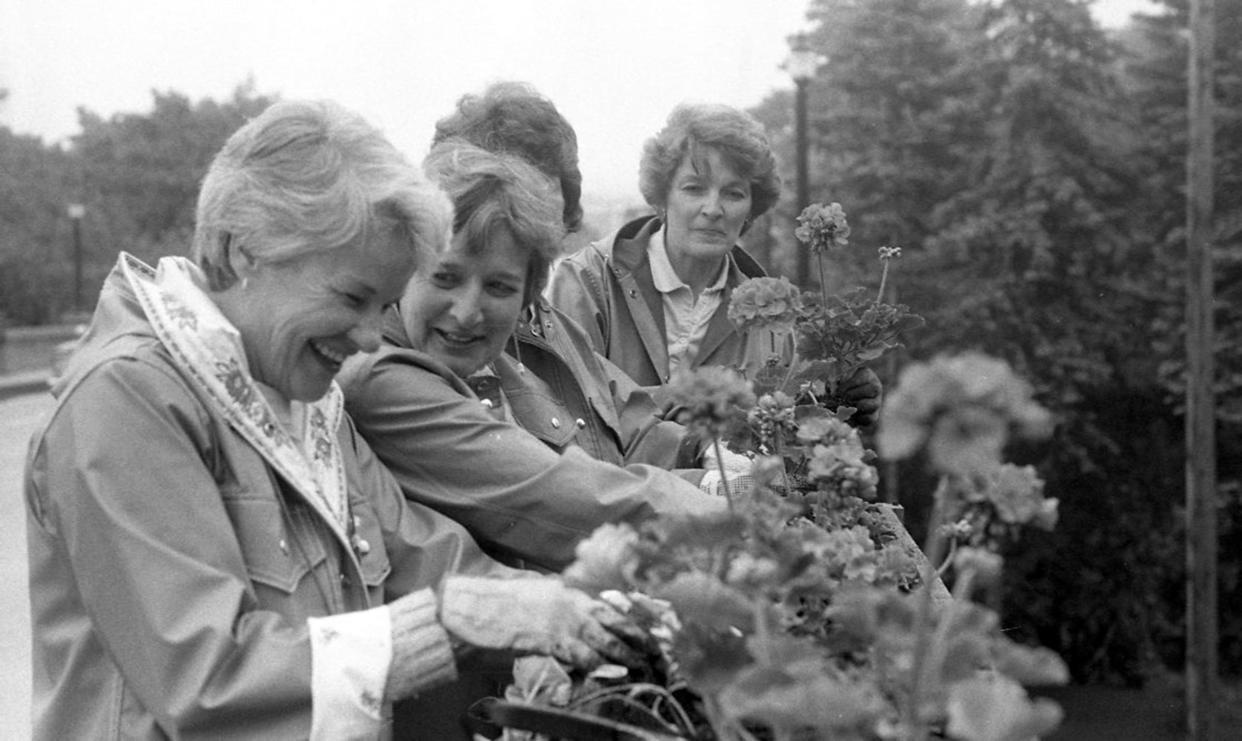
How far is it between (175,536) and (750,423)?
77 cm

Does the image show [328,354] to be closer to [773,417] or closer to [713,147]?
[773,417]

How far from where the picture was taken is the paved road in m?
6.64

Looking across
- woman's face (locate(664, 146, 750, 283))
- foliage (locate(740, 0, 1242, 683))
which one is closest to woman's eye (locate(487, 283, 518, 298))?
woman's face (locate(664, 146, 750, 283))

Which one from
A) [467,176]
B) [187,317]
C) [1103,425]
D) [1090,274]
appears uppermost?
[467,176]

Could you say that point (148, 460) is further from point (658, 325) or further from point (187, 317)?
point (658, 325)

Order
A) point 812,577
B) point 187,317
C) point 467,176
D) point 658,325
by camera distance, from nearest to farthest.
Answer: point 812,577 → point 187,317 → point 467,176 → point 658,325

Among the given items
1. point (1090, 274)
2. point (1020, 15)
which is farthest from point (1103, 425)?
point (1020, 15)

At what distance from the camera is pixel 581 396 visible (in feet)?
7.98

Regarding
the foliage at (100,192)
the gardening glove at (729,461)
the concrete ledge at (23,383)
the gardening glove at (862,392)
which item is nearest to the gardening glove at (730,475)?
the gardening glove at (729,461)

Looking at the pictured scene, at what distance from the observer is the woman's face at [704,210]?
3.93m

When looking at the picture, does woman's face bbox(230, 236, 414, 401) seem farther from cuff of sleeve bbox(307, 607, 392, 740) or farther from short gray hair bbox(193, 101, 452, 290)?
cuff of sleeve bbox(307, 607, 392, 740)

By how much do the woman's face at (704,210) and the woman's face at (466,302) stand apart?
176 centimetres

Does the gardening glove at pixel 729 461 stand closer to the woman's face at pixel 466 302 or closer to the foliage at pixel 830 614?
the woman's face at pixel 466 302

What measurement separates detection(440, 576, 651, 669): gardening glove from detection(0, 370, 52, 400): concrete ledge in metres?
24.3
